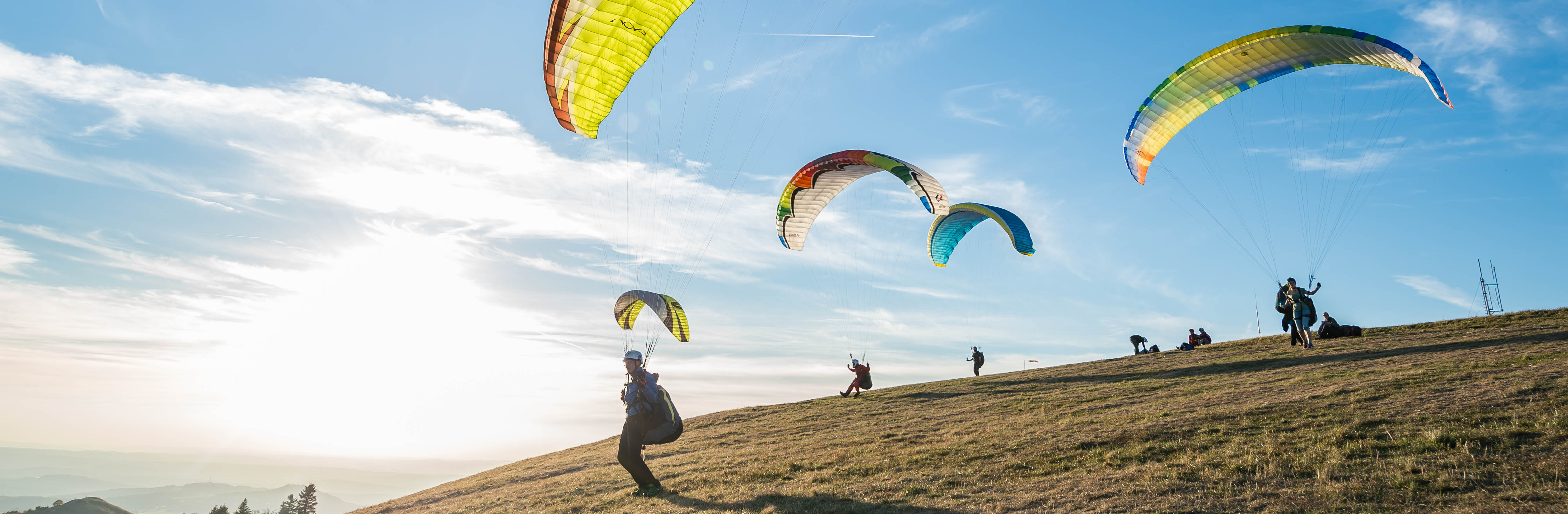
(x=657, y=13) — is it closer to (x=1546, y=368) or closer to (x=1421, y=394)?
(x=1421, y=394)

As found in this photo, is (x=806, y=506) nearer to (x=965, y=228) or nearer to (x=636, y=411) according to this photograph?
(x=636, y=411)

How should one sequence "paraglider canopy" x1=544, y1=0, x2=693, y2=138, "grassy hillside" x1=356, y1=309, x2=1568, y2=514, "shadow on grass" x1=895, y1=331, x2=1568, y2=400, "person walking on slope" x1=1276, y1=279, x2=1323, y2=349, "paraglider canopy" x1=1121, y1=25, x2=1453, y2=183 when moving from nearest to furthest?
1. "grassy hillside" x1=356, y1=309, x2=1568, y2=514
2. "paraglider canopy" x1=544, y1=0, x2=693, y2=138
3. "paraglider canopy" x1=1121, y1=25, x2=1453, y2=183
4. "shadow on grass" x1=895, y1=331, x2=1568, y2=400
5. "person walking on slope" x1=1276, y1=279, x2=1323, y2=349

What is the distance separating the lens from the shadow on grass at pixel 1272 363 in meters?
17.4

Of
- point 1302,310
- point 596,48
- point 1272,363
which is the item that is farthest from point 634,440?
point 1302,310

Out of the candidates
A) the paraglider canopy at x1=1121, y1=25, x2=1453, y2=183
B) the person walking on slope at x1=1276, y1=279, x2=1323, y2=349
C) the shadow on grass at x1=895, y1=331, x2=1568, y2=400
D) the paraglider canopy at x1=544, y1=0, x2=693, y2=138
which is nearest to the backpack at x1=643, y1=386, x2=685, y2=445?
the paraglider canopy at x1=544, y1=0, x2=693, y2=138

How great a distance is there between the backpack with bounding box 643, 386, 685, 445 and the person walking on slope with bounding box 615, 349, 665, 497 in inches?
1.2

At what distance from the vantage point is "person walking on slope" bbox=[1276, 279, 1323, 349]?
20625 millimetres

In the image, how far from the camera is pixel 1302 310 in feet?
68.6

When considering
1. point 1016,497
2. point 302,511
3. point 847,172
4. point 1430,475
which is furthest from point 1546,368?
point 302,511

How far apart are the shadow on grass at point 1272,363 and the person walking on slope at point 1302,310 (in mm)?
645

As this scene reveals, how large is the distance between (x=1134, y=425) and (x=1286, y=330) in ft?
49.4

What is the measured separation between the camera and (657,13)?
1194 centimetres

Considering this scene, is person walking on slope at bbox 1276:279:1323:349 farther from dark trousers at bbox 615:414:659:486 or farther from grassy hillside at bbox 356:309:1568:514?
dark trousers at bbox 615:414:659:486

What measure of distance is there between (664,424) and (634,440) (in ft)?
1.49
